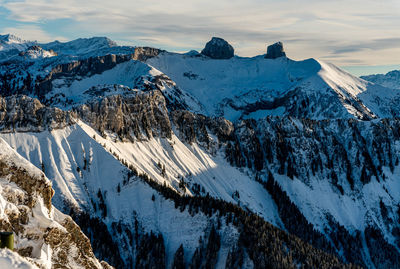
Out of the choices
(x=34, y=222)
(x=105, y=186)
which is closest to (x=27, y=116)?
(x=105, y=186)

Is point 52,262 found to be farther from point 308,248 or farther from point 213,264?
point 308,248

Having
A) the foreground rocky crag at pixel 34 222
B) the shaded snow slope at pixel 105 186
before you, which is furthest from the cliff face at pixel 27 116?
the foreground rocky crag at pixel 34 222

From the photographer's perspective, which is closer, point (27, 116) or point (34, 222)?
point (34, 222)

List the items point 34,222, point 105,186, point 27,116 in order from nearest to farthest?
point 34,222
point 105,186
point 27,116

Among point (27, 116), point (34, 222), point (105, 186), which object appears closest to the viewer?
point (34, 222)

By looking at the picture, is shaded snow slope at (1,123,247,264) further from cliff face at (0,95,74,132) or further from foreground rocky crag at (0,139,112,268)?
foreground rocky crag at (0,139,112,268)

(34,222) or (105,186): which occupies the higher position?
(34,222)

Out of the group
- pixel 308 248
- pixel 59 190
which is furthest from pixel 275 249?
pixel 59 190

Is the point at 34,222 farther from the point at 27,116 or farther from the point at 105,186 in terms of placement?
the point at 27,116

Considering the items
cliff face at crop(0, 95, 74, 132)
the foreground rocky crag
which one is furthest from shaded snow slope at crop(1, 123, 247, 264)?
the foreground rocky crag
